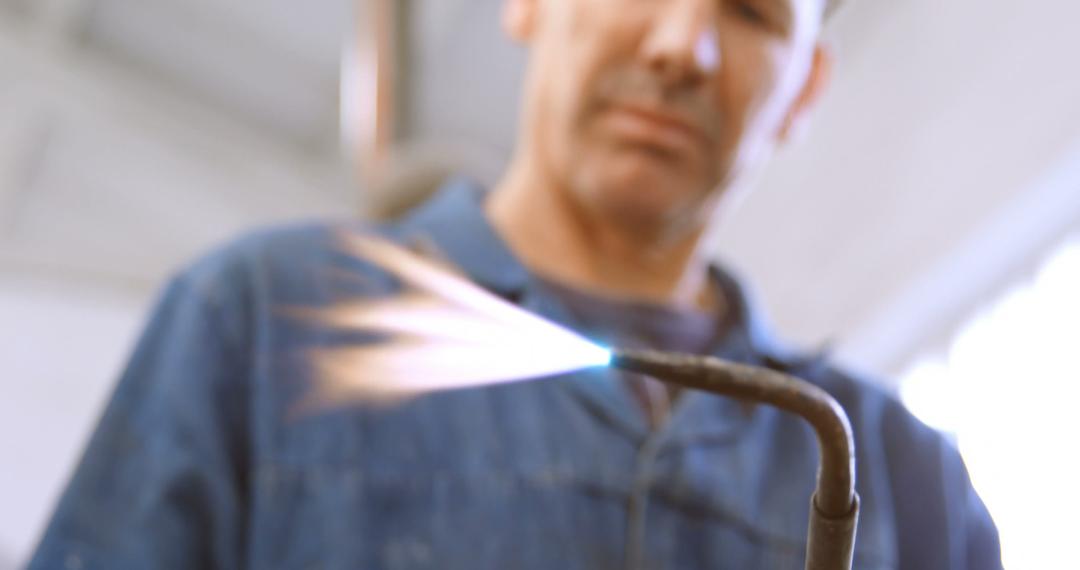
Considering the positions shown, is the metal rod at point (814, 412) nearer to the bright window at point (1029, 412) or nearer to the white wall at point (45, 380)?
the bright window at point (1029, 412)

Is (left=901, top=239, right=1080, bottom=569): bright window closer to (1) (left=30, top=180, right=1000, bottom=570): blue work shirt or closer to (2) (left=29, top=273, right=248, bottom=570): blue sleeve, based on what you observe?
(1) (left=30, top=180, right=1000, bottom=570): blue work shirt

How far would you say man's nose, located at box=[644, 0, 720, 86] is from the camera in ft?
0.63

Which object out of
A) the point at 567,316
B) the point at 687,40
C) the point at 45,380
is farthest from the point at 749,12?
the point at 45,380

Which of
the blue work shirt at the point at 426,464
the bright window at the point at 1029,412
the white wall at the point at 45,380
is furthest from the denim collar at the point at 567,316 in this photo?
the white wall at the point at 45,380

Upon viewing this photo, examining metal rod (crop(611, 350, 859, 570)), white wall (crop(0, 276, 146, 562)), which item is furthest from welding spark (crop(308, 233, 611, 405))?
white wall (crop(0, 276, 146, 562))

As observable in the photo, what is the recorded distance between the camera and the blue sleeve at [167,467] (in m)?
0.27

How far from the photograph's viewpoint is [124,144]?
1.67m

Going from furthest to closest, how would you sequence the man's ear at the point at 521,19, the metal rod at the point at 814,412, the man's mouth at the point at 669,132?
the man's ear at the point at 521,19 < the man's mouth at the point at 669,132 < the metal rod at the point at 814,412

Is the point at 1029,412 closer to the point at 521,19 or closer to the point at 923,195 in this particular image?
the point at 923,195

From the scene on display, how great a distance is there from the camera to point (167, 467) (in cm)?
28

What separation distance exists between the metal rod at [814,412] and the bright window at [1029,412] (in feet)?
0.13

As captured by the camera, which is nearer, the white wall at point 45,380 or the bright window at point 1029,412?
the bright window at point 1029,412

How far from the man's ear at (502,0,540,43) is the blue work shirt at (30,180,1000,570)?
0.09 metres

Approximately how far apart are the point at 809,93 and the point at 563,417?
138 mm
